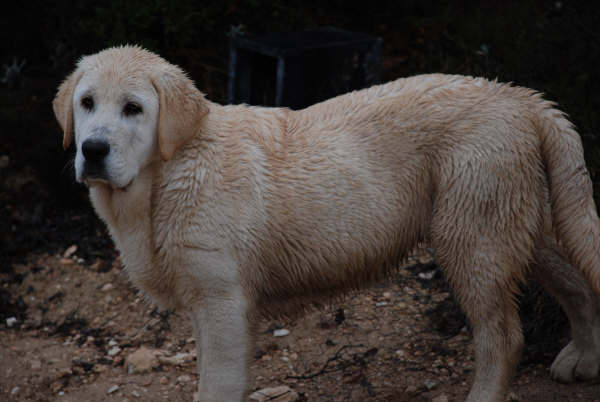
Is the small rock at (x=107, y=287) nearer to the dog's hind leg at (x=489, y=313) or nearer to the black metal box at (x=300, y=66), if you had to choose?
the black metal box at (x=300, y=66)

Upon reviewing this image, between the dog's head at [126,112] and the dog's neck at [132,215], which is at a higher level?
the dog's head at [126,112]

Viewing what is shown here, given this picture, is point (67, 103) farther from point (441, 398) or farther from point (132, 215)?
point (441, 398)

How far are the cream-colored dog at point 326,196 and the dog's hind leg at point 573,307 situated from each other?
37cm

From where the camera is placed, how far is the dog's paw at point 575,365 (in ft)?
13.2

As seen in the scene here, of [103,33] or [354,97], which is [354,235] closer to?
[354,97]

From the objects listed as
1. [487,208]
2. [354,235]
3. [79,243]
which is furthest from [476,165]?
[79,243]

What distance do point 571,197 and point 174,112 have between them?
1914mm

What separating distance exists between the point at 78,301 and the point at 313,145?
273 cm

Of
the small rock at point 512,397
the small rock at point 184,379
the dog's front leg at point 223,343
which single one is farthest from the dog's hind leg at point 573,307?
the small rock at point 184,379

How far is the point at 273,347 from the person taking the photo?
15.9ft

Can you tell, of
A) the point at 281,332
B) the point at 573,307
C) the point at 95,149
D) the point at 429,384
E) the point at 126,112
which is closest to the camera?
the point at 95,149

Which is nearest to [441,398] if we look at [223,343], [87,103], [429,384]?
[429,384]


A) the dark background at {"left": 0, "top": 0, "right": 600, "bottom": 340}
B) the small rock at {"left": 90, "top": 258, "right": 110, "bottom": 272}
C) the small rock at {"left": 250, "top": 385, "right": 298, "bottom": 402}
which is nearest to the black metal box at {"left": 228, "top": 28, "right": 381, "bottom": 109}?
the dark background at {"left": 0, "top": 0, "right": 600, "bottom": 340}

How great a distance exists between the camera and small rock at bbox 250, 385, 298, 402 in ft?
14.1
